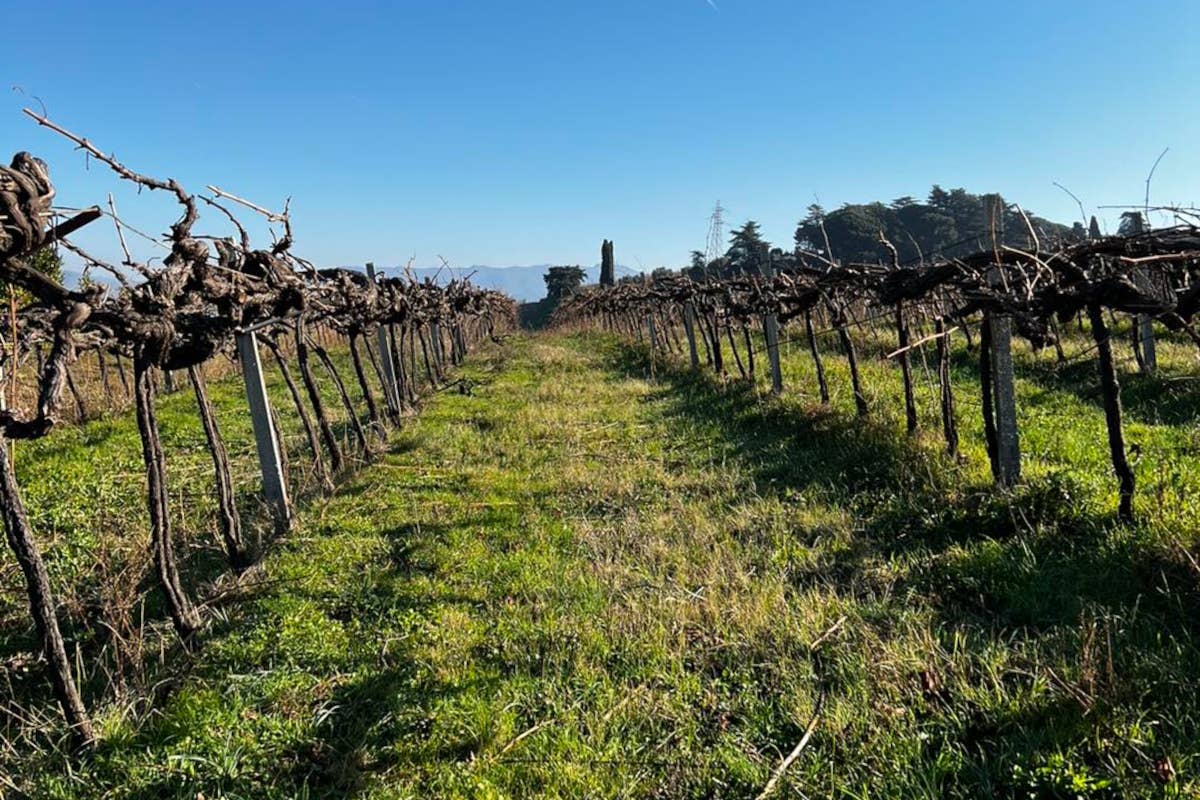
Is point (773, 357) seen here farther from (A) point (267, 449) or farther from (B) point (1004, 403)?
(A) point (267, 449)

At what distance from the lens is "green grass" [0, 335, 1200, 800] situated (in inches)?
93.3

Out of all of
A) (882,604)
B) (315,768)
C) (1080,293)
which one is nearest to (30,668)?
(315,768)

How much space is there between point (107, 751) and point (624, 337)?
819 inches

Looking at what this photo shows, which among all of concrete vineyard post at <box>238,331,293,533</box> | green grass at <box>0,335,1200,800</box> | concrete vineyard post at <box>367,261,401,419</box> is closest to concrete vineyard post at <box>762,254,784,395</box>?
green grass at <box>0,335,1200,800</box>

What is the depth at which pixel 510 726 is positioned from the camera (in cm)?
265

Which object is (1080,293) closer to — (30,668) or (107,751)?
(107,751)

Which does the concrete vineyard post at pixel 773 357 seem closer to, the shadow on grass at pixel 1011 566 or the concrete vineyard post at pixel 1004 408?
the shadow on grass at pixel 1011 566

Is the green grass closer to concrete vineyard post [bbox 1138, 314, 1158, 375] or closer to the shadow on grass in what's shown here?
the shadow on grass

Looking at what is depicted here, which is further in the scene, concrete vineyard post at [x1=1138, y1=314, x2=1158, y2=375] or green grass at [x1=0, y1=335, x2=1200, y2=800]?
concrete vineyard post at [x1=1138, y1=314, x2=1158, y2=375]

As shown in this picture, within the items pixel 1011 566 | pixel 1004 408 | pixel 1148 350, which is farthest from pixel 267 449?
pixel 1148 350

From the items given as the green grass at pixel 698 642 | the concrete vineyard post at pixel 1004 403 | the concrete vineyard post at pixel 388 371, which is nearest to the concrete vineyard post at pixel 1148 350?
the green grass at pixel 698 642

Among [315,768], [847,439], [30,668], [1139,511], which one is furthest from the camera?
[847,439]

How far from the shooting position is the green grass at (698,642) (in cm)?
237

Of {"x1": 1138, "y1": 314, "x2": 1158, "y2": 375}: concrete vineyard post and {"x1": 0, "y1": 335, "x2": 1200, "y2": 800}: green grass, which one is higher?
{"x1": 1138, "y1": 314, "x2": 1158, "y2": 375}: concrete vineyard post
